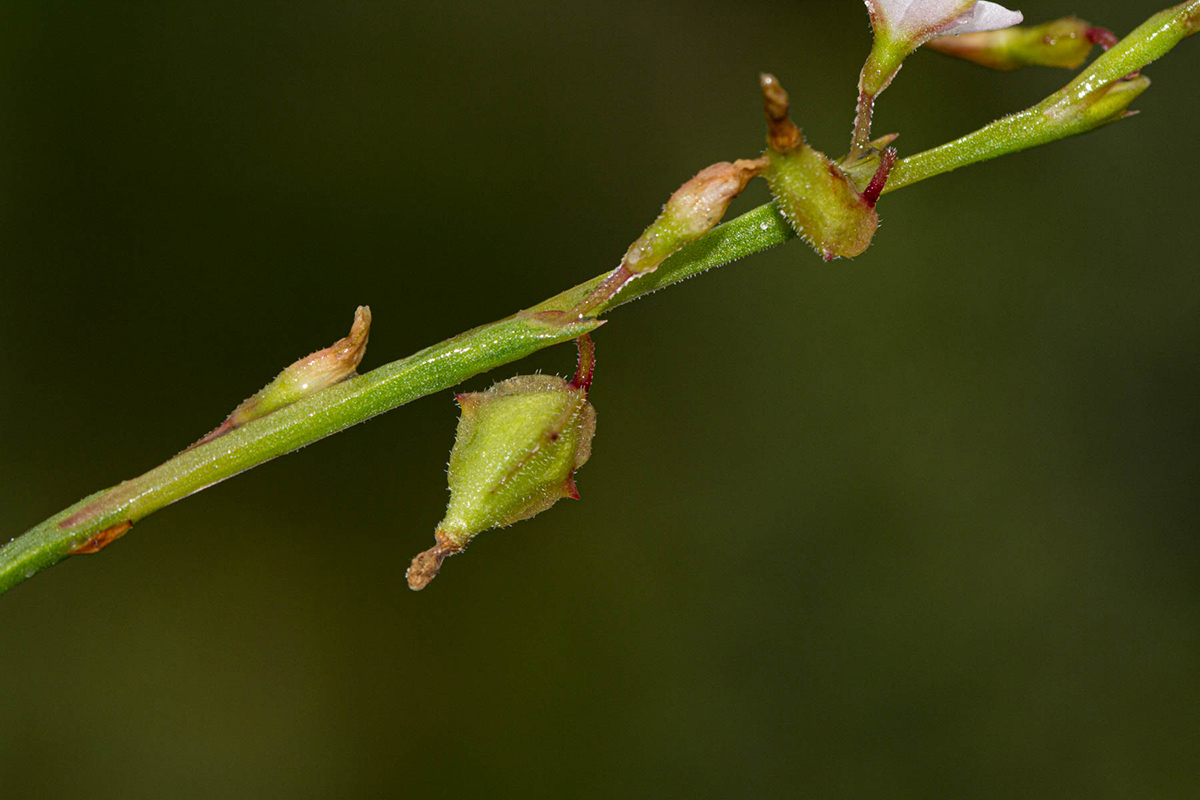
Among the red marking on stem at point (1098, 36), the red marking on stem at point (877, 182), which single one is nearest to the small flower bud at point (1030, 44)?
the red marking on stem at point (1098, 36)

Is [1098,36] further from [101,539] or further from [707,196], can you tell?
[101,539]

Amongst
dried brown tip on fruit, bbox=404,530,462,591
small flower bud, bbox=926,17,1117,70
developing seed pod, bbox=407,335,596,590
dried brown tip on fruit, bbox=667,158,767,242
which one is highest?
small flower bud, bbox=926,17,1117,70

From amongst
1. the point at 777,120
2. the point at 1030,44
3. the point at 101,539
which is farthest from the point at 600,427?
the point at 777,120

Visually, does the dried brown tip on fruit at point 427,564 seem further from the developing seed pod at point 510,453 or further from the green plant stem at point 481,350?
the green plant stem at point 481,350

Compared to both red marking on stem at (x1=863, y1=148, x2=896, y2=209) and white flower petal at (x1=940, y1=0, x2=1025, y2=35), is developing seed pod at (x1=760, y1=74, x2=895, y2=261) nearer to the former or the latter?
red marking on stem at (x1=863, y1=148, x2=896, y2=209)

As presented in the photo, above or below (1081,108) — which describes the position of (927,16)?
above

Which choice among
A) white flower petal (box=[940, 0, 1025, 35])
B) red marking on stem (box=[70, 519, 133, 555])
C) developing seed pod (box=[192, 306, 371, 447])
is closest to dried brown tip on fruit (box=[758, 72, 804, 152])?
white flower petal (box=[940, 0, 1025, 35])

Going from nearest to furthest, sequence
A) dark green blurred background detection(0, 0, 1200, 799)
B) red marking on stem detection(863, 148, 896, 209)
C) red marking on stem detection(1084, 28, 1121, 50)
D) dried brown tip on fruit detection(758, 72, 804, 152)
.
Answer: dried brown tip on fruit detection(758, 72, 804, 152) < red marking on stem detection(863, 148, 896, 209) < red marking on stem detection(1084, 28, 1121, 50) < dark green blurred background detection(0, 0, 1200, 799)
